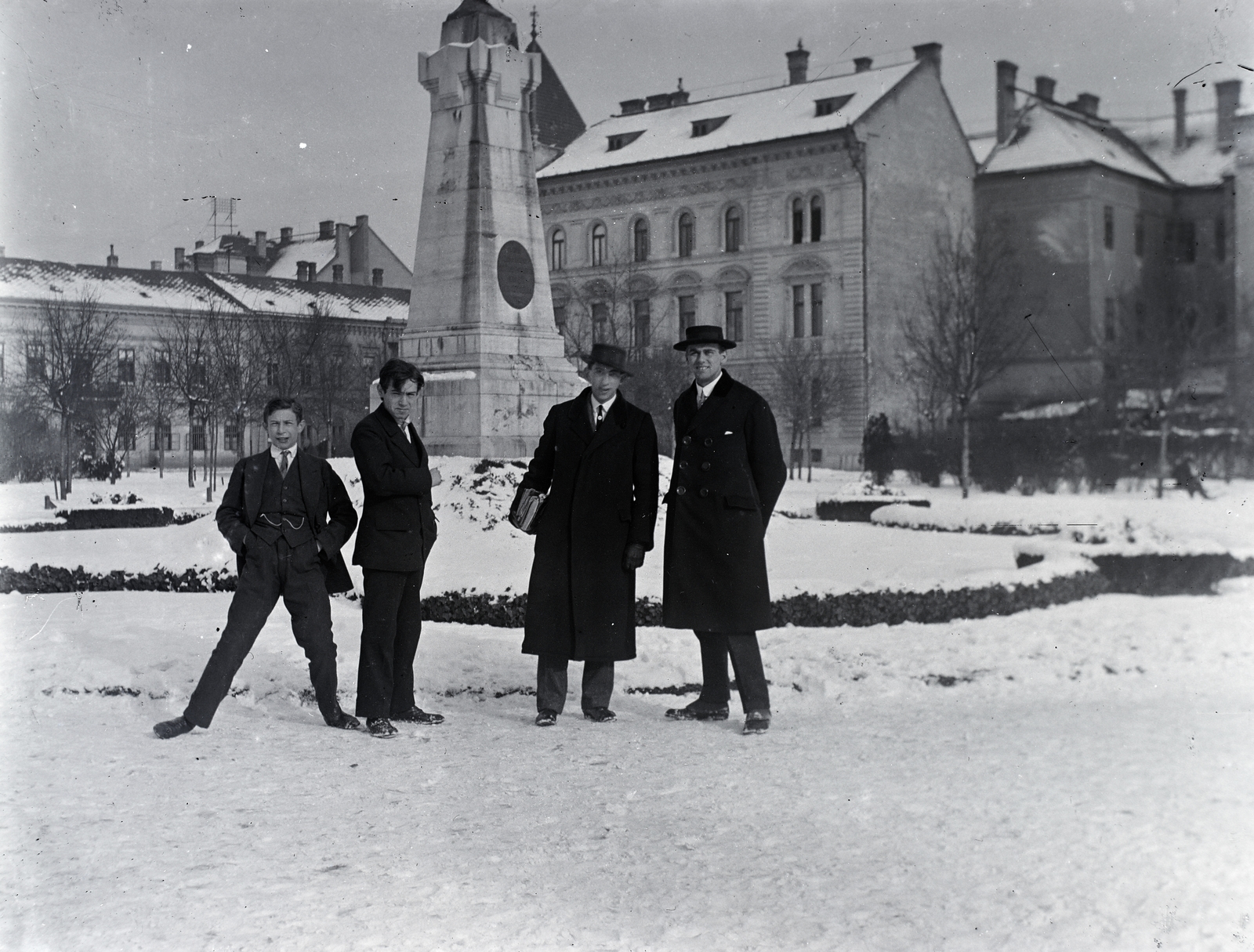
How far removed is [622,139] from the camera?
43.8m

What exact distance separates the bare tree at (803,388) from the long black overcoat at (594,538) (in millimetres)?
28231

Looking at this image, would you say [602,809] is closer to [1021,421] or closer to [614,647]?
[614,647]

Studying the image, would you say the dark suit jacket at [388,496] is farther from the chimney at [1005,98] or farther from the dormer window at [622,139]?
the dormer window at [622,139]

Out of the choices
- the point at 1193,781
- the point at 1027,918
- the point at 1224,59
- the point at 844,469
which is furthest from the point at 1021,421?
the point at 1027,918

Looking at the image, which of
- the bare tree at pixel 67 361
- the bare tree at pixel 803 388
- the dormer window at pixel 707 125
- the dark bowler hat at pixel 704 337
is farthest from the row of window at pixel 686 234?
the dark bowler hat at pixel 704 337

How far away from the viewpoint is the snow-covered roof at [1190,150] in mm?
39812

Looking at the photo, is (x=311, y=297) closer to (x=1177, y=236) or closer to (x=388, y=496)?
(x=1177, y=236)

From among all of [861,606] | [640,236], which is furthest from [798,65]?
[861,606]

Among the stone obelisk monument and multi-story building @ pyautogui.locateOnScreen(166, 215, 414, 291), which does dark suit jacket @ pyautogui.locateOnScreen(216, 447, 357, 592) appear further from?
multi-story building @ pyautogui.locateOnScreen(166, 215, 414, 291)

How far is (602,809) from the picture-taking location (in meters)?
5.39

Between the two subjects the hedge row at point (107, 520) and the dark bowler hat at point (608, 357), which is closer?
the dark bowler hat at point (608, 357)

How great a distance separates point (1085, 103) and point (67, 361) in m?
32.2

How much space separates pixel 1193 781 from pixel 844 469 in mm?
33114

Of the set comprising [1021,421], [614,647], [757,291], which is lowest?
[614,647]
